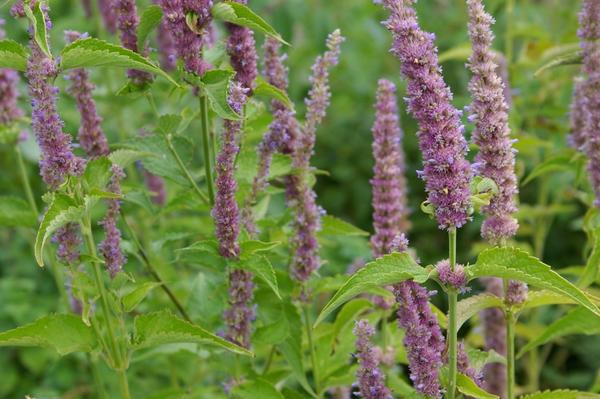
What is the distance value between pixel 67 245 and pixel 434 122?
1.09 meters

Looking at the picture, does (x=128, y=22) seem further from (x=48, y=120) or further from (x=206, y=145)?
(x=48, y=120)

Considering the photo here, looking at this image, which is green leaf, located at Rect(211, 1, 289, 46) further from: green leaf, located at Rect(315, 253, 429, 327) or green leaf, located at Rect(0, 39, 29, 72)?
green leaf, located at Rect(315, 253, 429, 327)

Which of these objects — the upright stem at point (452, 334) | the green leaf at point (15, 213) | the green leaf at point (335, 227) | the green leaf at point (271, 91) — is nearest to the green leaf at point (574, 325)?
the upright stem at point (452, 334)

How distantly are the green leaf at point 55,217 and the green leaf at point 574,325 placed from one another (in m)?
1.34

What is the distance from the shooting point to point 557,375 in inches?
229

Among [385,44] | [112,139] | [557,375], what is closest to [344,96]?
[385,44]

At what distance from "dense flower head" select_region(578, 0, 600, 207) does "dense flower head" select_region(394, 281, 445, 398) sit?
3.13 ft

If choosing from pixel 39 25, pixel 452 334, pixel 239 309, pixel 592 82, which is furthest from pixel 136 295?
pixel 592 82

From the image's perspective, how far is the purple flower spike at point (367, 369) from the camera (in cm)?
227

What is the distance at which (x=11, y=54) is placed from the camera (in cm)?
217

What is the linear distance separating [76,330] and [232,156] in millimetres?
646

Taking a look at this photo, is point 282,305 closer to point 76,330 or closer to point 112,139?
point 76,330

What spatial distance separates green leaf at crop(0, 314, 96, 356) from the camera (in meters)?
2.30

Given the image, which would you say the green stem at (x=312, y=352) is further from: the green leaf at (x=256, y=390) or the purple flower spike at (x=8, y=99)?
the purple flower spike at (x=8, y=99)
